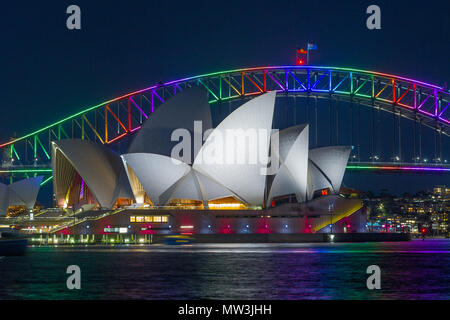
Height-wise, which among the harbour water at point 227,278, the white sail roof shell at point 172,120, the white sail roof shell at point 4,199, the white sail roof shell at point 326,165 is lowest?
the harbour water at point 227,278

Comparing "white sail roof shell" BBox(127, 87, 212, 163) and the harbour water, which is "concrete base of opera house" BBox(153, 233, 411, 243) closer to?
"white sail roof shell" BBox(127, 87, 212, 163)

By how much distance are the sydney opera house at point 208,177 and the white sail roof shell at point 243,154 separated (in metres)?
0.10

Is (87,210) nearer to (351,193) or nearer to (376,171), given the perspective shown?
(351,193)

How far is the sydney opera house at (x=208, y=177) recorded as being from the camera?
82.4 meters

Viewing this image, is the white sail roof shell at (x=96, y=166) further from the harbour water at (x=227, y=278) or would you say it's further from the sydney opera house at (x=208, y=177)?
the harbour water at (x=227, y=278)

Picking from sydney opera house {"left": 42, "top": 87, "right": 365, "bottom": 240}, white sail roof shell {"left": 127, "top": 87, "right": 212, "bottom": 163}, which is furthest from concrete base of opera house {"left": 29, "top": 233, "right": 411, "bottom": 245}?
white sail roof shell {"left": 127, "top": 87, "right": 212, "bottom": 163}

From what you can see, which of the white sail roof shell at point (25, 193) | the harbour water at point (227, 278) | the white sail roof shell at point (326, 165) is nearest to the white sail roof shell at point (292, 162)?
the white sail roof shell at point (326, 165)

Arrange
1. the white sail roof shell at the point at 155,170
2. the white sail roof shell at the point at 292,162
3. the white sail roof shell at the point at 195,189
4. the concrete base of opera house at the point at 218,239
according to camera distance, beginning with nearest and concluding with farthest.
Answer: the white sail roof shell at the point at 155,170 → the white sail roof shell at the point at 292,162 → the concrete base of opera house at the point at 218,239 → the white sail roof shell at the point at 195,189

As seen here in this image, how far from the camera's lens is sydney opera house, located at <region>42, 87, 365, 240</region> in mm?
82438

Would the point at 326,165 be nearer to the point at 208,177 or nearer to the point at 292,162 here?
the point at 292,162

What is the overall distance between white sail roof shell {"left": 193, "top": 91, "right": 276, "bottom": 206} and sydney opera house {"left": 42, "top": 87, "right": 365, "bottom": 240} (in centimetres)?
10

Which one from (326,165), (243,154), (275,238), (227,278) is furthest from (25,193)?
(227,278)
